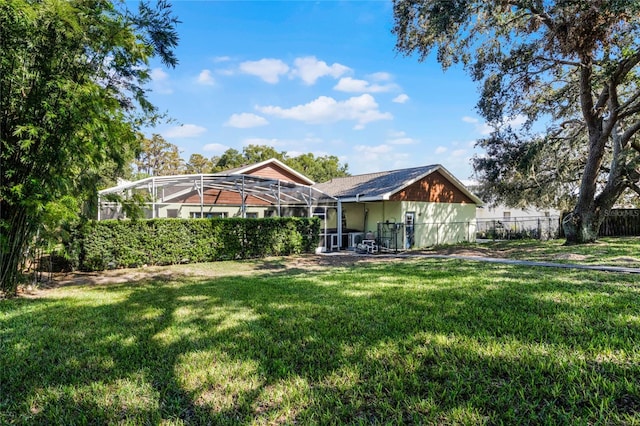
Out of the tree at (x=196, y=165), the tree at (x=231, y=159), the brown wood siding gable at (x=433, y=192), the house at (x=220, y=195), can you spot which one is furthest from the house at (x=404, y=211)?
the tree at (x=196, y=165)

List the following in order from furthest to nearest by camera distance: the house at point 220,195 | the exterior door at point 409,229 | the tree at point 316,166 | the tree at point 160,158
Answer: the tree at point 316,166 < the tree at point 160,158 < the exterior door at point 409,229 < the house at point 220,195

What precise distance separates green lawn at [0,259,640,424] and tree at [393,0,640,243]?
26.4 ft

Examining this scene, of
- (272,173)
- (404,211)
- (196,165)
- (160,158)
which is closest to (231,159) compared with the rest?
(196,165)

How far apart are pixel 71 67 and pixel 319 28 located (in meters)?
7.81

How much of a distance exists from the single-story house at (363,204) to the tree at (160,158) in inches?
1179

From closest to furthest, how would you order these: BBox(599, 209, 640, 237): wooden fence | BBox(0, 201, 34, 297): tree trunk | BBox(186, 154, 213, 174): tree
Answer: BBox(0, 201, 34, 297): tree trunk, BBox(599, 209, 640, 237): wooden fence, BBox(186, 154, 213, 174): tree

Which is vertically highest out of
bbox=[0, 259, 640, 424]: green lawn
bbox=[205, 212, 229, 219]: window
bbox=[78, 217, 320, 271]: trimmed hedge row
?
bbox=[205, 212, 229, 219]: window

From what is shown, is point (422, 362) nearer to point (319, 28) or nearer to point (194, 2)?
point (194, 2)

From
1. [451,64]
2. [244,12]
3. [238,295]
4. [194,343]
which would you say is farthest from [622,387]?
[451,64]

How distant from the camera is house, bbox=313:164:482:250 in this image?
16359 mm

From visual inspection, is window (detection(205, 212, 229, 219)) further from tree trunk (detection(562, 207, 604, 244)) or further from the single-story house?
tree trunk (detection(562, 207, 604, 244))

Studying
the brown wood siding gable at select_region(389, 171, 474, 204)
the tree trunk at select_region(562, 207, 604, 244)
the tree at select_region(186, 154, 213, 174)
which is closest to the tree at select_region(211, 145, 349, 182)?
the tree at select_region(186, 154, 213, 174)

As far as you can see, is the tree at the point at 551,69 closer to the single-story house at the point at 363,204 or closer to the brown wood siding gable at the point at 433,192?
the brown wood siding gable at the point at 433,192

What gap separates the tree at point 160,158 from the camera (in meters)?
44.1
